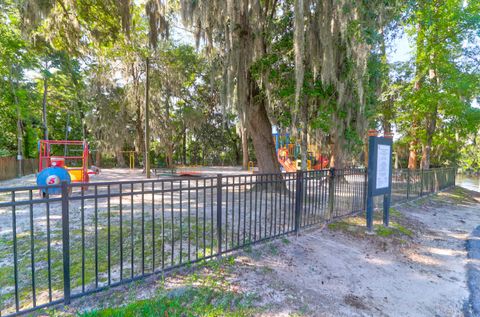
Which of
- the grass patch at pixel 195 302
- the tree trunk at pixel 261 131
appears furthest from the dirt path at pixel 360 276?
the tree trunk at pixel 261 131

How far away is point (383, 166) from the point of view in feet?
17.0

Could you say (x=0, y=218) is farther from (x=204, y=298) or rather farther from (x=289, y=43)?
(x=289, y=43)

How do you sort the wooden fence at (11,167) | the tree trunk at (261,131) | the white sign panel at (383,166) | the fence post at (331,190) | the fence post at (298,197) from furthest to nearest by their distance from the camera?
1. the wooden fence at (11,167)
2. the tree trunk at (261,131)
3. the fence post at (331,190)
4. the white sign panel at (383,166)
5. the fence post at (298,197)

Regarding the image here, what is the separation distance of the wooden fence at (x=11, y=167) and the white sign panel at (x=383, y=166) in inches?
630

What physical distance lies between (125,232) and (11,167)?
44.5 ft

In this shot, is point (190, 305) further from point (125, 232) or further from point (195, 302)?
point (125, 232)

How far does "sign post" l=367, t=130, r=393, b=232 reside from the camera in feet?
16.2

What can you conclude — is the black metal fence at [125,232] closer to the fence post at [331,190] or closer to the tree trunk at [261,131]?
the fence post at [331,190]

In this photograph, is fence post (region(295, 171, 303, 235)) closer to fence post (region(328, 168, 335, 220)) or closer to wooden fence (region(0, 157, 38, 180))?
fence post (region(328, 168, 335, 220))

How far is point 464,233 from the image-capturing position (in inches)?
233

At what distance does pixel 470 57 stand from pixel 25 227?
15126mm

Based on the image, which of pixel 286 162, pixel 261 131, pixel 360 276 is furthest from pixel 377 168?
pixel 286 162

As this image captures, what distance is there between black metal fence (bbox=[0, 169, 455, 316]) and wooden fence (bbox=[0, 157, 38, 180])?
710 cm

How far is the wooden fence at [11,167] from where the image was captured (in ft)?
40.9
